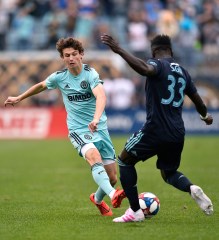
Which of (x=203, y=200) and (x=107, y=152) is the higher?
(x=107, y=152)

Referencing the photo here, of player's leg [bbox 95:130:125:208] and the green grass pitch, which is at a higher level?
player's leg [bbox 95:130:125:208]

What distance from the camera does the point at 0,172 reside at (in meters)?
17.3

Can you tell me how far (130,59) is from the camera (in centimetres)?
892

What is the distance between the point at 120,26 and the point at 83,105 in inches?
771

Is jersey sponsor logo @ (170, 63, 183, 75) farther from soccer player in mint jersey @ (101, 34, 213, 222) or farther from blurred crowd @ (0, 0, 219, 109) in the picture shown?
blurred crowd @ (0, 0, 219, 109)

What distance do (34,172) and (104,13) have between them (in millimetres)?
14555

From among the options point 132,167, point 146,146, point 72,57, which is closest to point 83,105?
point 72,57

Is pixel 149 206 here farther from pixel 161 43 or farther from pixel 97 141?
pixel 161 43

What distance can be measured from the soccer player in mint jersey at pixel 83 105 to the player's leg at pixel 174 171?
30.8 inches

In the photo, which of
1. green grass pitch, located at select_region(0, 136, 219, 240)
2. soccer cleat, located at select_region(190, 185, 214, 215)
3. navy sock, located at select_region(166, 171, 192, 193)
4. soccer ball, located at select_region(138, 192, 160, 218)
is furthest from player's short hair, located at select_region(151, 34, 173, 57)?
green grass pitch, located at select_region(0, 136, 219, 240)

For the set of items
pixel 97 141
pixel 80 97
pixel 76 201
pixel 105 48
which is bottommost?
pixel 76 201

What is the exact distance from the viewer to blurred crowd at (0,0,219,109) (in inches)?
1121

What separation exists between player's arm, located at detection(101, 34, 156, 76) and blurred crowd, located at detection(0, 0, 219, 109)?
18.8 meters

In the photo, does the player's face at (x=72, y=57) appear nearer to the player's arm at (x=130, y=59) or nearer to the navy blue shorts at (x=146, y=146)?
the navy blue shorts at (x=146, y=146)
